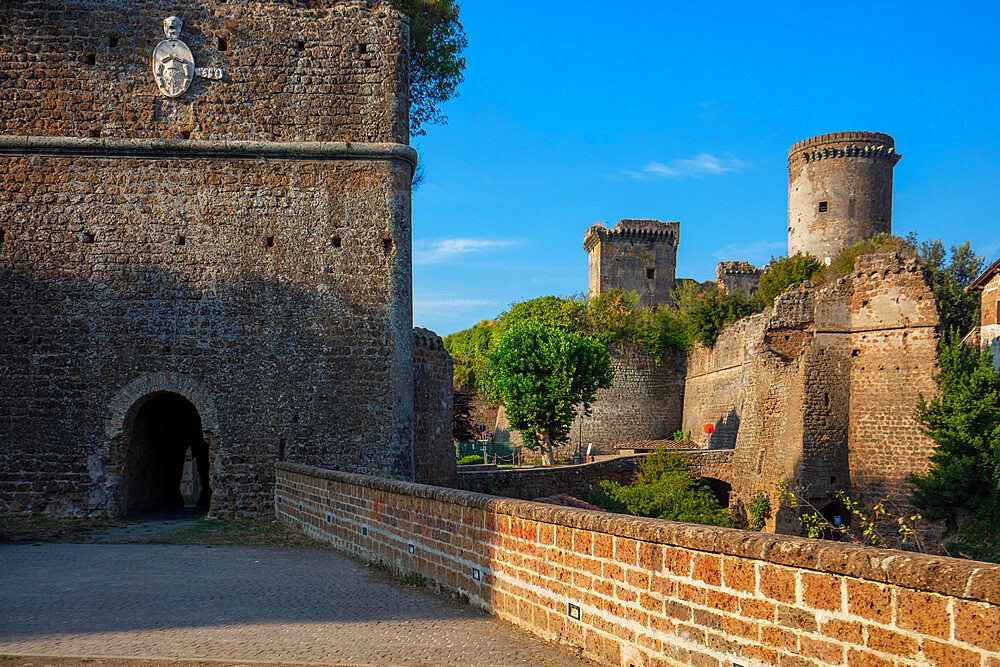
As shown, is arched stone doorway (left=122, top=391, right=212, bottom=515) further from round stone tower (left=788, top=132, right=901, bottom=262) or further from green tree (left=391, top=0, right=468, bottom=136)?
round stone tower (left=788, top=132, right=901, bottom=262)

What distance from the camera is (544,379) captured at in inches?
1470

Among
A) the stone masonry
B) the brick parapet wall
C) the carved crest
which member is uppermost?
the carved crest

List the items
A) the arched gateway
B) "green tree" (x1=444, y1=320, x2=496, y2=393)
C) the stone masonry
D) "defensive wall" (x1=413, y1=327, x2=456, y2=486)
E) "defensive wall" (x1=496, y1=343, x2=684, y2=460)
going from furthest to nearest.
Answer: "green tree" (x1=444, y1=320, x2=496, y2=393) → "defensive wall" (x1=496, y1=343, x2=684, y2=460) → the stone masonry → "defensive wall" (x1=413, y1=327, x2=456, y2=486) → the arched gateway

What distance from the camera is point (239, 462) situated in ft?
45.1

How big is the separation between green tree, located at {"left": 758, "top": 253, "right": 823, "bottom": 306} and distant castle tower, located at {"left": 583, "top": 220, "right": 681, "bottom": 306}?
2047 centimetres

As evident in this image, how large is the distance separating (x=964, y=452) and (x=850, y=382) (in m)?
3.85

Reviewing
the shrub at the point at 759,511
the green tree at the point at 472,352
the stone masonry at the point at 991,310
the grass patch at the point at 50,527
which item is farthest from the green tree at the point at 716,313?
the grass patch at the point at 50,527

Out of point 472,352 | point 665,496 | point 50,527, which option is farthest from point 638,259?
point 50,527

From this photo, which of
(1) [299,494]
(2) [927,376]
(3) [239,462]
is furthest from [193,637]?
(2) [927,376]

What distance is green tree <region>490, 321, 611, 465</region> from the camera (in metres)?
36.9

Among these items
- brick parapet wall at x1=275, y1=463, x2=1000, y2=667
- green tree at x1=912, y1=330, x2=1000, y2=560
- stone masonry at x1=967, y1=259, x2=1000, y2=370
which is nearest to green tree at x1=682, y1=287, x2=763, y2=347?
stone masonry at x1=967, y1=259, x2=1000, y2=370

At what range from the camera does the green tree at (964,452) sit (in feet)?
66.1

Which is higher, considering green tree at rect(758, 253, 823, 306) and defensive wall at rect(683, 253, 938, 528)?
green tree at rect(758, 253, 823, 306)

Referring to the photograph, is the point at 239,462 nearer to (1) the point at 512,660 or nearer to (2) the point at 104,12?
(2) the point at 104,12
